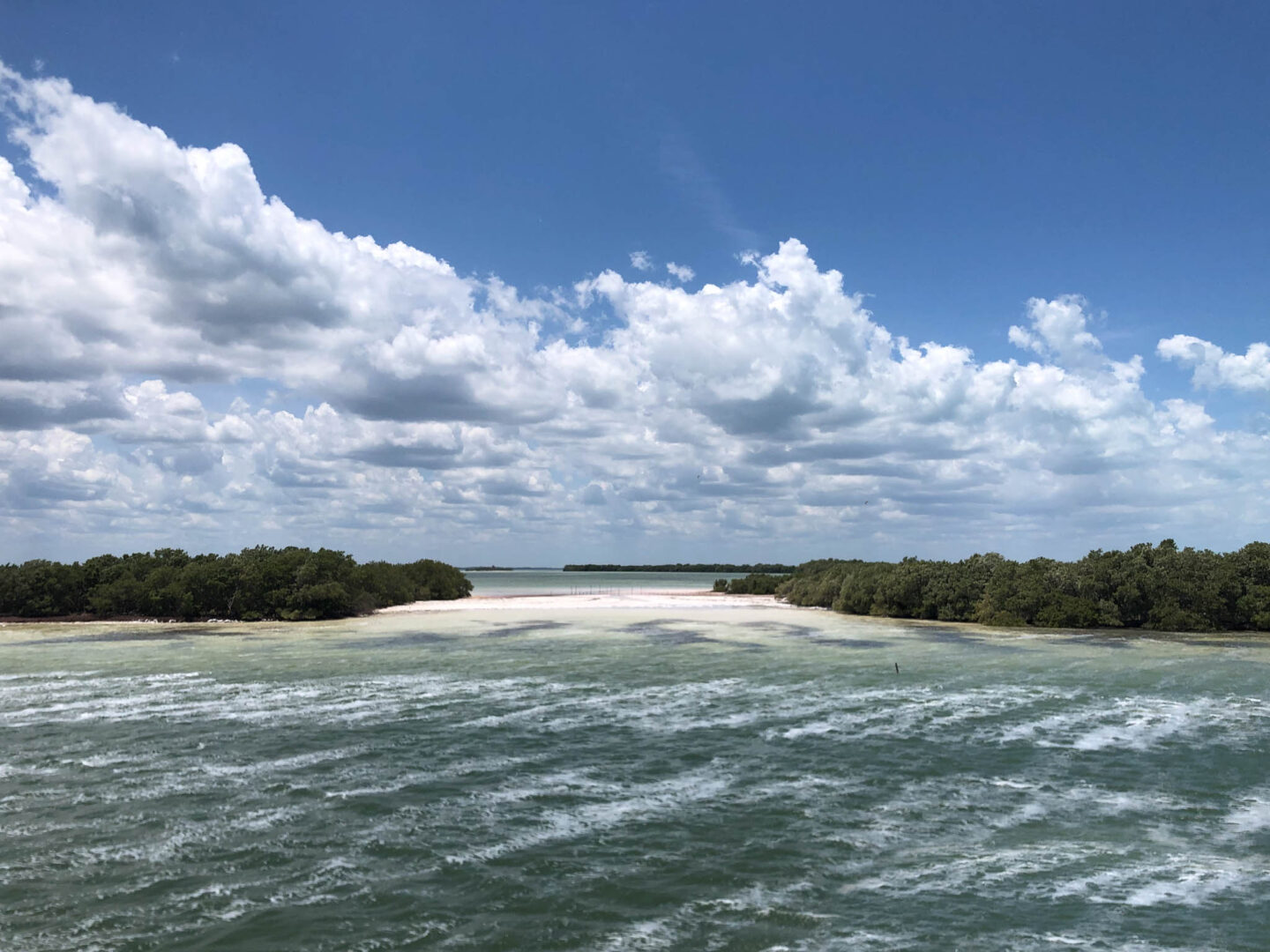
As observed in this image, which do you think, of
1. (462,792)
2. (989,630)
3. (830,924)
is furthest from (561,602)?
(830,924)

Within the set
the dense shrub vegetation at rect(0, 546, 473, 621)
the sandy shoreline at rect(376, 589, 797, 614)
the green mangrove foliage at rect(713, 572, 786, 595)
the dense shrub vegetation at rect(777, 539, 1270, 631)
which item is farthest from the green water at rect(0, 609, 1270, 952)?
the green mangrove foliage at rect(713, 572, 786, 595)

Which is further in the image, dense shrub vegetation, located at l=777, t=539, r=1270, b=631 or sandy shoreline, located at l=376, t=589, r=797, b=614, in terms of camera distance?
sandy shoreline, located at l=376, t=589, r=797, b=614

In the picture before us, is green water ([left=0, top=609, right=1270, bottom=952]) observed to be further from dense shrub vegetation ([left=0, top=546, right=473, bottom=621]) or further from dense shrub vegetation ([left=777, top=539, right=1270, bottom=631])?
dense shrub vegetation ([left=0, top=546, right=473, bottom=621])

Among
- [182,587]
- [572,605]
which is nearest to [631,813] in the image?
[182,587]

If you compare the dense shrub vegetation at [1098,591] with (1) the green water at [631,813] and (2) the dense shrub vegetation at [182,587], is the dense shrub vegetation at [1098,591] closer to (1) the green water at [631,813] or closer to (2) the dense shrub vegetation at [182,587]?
(1) the green water at [631,813]

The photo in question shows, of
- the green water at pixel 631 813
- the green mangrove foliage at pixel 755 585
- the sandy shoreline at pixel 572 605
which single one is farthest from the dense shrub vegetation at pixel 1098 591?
the green mangrove foliage at pixel 755 585

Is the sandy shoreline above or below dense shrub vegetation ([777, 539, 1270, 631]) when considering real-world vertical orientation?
below
